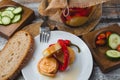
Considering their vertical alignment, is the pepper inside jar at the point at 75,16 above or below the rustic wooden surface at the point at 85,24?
above

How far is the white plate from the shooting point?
955mm

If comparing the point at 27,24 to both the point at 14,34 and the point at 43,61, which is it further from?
the point at 43,61

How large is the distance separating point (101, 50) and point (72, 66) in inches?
5.5

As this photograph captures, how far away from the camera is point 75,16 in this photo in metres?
1.04

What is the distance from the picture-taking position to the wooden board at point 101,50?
0.97m

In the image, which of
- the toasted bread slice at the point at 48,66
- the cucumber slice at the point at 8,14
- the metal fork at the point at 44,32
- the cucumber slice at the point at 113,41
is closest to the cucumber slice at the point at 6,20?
the cucumber slice at the point at 8,14

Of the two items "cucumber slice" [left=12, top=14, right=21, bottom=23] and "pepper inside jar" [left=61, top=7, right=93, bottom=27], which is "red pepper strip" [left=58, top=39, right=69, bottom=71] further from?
"cucumber slice" [left=12, top=14, right=21, bottom=23]

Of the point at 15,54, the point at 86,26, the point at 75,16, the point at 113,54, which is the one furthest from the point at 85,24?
the point at 15,54

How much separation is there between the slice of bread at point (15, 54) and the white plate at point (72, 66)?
0.03 meters

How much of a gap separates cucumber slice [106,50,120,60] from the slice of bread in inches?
11.8

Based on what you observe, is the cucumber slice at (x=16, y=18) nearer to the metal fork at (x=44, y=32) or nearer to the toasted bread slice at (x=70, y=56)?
the metal fork at (x=44, y=32)

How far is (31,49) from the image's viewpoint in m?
1.01

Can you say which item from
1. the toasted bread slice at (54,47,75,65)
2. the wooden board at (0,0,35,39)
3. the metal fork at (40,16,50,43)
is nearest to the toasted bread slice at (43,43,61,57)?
the toasted bread slice at (54,47,75,65)

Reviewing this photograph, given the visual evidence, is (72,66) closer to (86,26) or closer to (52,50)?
(52,50)
